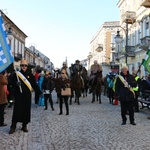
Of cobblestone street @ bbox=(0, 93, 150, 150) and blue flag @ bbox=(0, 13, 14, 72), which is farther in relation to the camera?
blue flag @ bbox=(0, 13, 14, 72)

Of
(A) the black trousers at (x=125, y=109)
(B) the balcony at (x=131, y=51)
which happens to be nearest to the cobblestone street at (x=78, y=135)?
(A) the black trousers at (x=125, y=109)

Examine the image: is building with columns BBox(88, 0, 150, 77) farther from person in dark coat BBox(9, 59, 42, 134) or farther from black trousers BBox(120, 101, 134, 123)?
person in dark coat BBox(9, 59, 42, 134)

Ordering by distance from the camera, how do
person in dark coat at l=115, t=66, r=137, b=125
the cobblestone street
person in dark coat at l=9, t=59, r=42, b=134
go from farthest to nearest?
1. person in dark coat at l=115, t=66, r=137, b=125
2. person in dark coat at l=9, t=59, r=42, b=134
3. the cobblestone street

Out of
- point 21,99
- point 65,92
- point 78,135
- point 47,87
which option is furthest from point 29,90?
point 47,87

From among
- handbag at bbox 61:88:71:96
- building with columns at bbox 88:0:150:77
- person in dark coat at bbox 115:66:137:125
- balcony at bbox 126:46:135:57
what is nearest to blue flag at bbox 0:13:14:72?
person in dark coat at bbox 115:66:137:125

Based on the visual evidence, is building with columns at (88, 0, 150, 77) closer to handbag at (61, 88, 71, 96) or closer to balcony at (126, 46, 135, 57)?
balcony at (126, 46, 135, 57)

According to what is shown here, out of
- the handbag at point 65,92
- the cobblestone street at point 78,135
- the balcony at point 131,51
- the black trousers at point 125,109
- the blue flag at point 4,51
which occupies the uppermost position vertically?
the balcony at point 131,51

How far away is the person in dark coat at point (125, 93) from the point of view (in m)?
9.80

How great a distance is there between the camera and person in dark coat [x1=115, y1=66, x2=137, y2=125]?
980 cm

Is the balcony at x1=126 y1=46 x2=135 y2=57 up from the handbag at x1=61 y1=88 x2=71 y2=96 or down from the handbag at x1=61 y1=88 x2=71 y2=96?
up

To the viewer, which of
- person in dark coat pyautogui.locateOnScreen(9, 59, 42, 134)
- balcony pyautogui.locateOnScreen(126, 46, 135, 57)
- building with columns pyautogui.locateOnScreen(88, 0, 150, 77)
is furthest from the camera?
balcony pyautogui.locateOnScreen(126, 46, 135, 57)

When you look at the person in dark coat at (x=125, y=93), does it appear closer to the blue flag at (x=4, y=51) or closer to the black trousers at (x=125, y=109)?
the black trousers at (x=125, y=109)

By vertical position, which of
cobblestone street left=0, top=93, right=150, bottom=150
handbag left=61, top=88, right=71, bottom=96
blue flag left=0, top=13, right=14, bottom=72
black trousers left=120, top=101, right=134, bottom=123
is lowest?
cobblestone street left=0, top=93, right=150, bottom=150

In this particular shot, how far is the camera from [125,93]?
984cm
